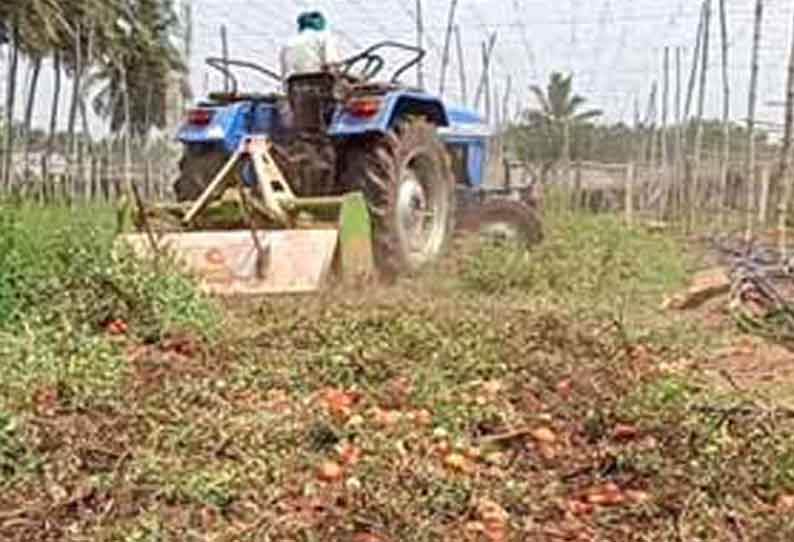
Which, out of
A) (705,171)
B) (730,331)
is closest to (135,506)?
(730,331)

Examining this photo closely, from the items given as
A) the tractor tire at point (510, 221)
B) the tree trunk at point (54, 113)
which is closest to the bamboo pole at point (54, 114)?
the tree trunk at point (54, 113)

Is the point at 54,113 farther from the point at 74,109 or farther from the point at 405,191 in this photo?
the point at 405,191

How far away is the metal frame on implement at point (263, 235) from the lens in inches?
374

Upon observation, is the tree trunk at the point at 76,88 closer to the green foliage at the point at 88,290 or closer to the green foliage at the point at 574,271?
the green foliage at the point at 574,271

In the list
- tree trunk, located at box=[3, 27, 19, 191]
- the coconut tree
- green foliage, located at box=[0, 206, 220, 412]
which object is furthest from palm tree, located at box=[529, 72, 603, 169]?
green foliage, located at box=[0, 206, 220, 412]

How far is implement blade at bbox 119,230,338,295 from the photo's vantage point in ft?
31.1

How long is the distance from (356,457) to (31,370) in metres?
1.91

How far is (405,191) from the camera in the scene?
11.3 meters

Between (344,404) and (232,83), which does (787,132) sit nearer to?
(232,83)

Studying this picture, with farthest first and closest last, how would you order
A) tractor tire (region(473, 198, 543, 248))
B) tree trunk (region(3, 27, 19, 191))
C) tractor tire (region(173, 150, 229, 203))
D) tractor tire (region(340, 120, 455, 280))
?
tree trunk (region(3, 27, 19, 191)) → tractor tire (region(473, 198, 543, 248)) → tractor tire (region(173, 150, 229, 203)) → tractor tire (region(340, 120, 455, 280))

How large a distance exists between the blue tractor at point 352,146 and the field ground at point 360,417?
5.97 feet

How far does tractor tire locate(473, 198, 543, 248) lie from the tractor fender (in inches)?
99.5

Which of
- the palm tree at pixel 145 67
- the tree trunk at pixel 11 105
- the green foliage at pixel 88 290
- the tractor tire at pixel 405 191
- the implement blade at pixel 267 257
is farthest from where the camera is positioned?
the palm tree at pixel 145 67

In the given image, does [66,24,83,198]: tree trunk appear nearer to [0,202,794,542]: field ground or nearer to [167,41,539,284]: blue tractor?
[167,41,539,284]: blue tractor
